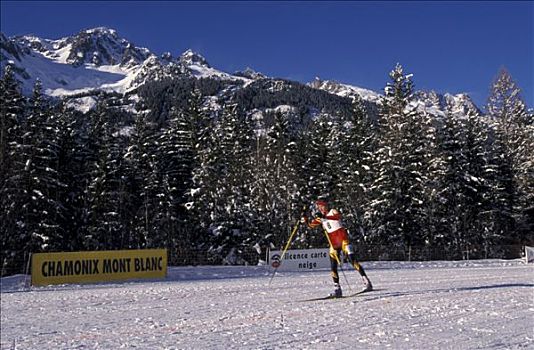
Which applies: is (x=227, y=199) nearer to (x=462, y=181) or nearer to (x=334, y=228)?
(x=462, y=181)

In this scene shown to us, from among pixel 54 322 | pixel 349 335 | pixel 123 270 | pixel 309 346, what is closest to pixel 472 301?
pixel 349 335

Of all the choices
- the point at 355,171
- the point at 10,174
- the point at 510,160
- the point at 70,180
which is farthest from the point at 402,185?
the point at 10,174

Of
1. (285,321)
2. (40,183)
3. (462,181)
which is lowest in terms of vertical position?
(285,321)

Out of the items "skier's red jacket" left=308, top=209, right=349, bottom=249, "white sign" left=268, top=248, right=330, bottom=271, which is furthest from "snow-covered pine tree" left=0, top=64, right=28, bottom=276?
"skier's red jacket" left=308, top=209, right=349, bottom=249

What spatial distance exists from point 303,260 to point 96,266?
34.8ft

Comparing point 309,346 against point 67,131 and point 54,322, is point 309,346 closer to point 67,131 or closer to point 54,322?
point 54,322

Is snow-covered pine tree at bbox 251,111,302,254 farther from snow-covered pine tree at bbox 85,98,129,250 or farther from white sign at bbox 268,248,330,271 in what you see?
white sign at bbox 268,248,330,271

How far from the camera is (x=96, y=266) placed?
22.3 meters

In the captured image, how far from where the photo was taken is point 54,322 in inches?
374

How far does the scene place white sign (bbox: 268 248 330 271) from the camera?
27.6 meters

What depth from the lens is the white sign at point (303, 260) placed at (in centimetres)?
2761

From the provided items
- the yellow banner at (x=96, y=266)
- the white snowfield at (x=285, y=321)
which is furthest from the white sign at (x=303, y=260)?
the white snowfield at (x=285, y=321)

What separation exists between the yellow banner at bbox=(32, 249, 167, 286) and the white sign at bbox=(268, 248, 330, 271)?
610 centimetres

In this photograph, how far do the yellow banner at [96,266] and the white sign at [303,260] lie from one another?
6.10 meters
